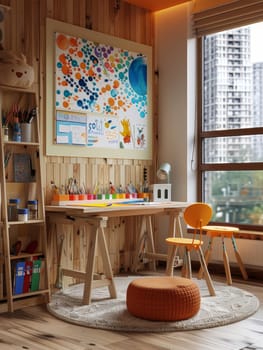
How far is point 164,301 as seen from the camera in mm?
3494

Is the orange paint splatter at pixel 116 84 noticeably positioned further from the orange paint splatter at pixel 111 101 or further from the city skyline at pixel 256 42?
the city skyline at pixel 256 42

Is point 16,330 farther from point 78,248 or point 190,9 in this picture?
point 190,9

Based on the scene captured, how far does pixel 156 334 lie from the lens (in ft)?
11.0

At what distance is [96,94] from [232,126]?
4.94 ft

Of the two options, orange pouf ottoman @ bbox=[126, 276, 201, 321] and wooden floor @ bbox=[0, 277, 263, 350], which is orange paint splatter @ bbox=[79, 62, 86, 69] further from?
wooden floor @ bbox=[0, 277, 263, 350]

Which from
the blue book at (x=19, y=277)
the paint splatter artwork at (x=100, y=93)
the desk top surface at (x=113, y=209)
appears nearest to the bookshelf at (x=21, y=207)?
the blue book at (x=19, y=277)

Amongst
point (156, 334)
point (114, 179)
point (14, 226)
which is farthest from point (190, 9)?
point (156, 334)

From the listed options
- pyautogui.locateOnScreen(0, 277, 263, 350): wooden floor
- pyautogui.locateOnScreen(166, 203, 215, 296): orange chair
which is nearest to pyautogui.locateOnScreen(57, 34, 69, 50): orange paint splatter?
pyautogui.locateOnScreen(166, 203, 215, 296): orange chair

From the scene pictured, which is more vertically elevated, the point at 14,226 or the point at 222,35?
the point at 222,35

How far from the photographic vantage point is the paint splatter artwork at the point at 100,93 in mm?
4715

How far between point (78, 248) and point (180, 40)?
8.36ft

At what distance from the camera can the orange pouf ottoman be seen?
11.5 feet

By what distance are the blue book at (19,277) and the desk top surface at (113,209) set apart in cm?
57

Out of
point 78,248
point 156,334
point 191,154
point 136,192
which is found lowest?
point 156,334
